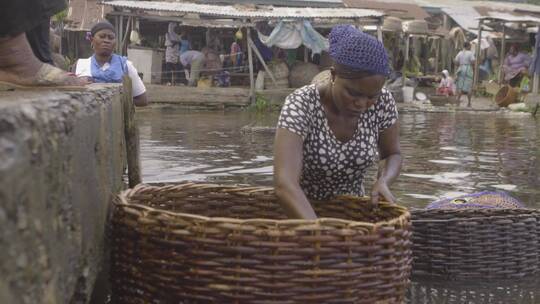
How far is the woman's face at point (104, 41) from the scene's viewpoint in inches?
214

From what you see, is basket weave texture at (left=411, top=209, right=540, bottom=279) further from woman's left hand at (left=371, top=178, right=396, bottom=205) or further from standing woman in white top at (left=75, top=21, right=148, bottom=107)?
standing woman in white top at (left=75, top=21, right=148, bottom=107)

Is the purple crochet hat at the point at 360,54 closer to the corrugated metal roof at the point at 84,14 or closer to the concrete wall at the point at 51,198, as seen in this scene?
the concrete wall at the point at 51,198

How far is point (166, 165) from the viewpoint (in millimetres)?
8117

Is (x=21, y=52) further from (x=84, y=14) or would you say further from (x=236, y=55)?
(x=84, y=14)

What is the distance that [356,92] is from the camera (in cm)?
272

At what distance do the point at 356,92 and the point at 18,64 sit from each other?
121cm

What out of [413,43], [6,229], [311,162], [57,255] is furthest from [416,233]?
[413,43]

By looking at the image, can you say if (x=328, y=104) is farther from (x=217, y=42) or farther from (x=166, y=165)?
(x=217, y=42)

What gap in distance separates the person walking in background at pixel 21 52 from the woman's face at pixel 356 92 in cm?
98

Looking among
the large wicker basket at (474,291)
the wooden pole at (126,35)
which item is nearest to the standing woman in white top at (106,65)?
the large wicker basket at (474,291)

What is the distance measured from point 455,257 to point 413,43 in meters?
23.1

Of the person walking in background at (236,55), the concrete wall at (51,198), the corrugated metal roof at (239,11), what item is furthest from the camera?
the person walking in background at (236,55)

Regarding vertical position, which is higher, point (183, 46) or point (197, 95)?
point (183, 46)

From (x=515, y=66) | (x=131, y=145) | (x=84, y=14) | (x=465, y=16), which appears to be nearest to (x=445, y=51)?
(x=465, y=16)
